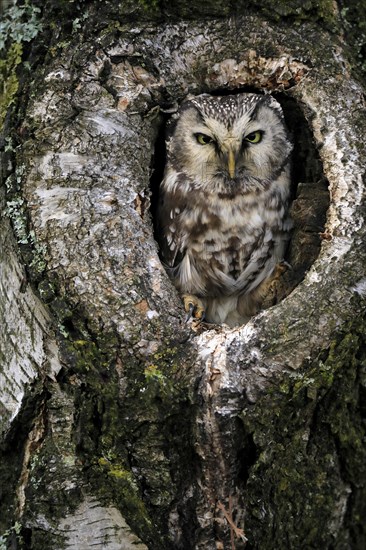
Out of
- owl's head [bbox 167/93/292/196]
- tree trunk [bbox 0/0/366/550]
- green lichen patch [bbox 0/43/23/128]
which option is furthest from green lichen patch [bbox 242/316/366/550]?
green lichen patch [bbox 0/43/23/128]

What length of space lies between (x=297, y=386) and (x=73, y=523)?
84 cm

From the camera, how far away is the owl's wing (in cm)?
303

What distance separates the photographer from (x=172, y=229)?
3.04m

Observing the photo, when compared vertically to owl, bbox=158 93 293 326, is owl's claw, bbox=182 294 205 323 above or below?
below

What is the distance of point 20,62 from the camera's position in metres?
2.60

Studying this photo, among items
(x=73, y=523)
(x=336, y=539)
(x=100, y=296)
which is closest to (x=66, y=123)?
(x=100, y=296)

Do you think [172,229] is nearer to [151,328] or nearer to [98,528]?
[151,328]

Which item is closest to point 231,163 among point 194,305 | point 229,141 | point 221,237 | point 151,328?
point 229,141

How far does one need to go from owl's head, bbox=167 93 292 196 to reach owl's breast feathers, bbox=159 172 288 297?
0.25ft

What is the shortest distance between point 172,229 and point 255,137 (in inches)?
20.2

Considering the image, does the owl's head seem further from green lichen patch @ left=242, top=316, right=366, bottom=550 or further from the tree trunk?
green lichen patch @ left=242, top=316, right=366, bottom=550

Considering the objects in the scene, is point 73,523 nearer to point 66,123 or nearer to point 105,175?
point 105,175

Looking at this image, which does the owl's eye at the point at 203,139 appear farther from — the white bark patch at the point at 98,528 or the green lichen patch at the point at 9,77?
A: the white bark patch at the point at 98,528

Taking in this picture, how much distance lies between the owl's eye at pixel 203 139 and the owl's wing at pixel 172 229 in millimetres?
242
